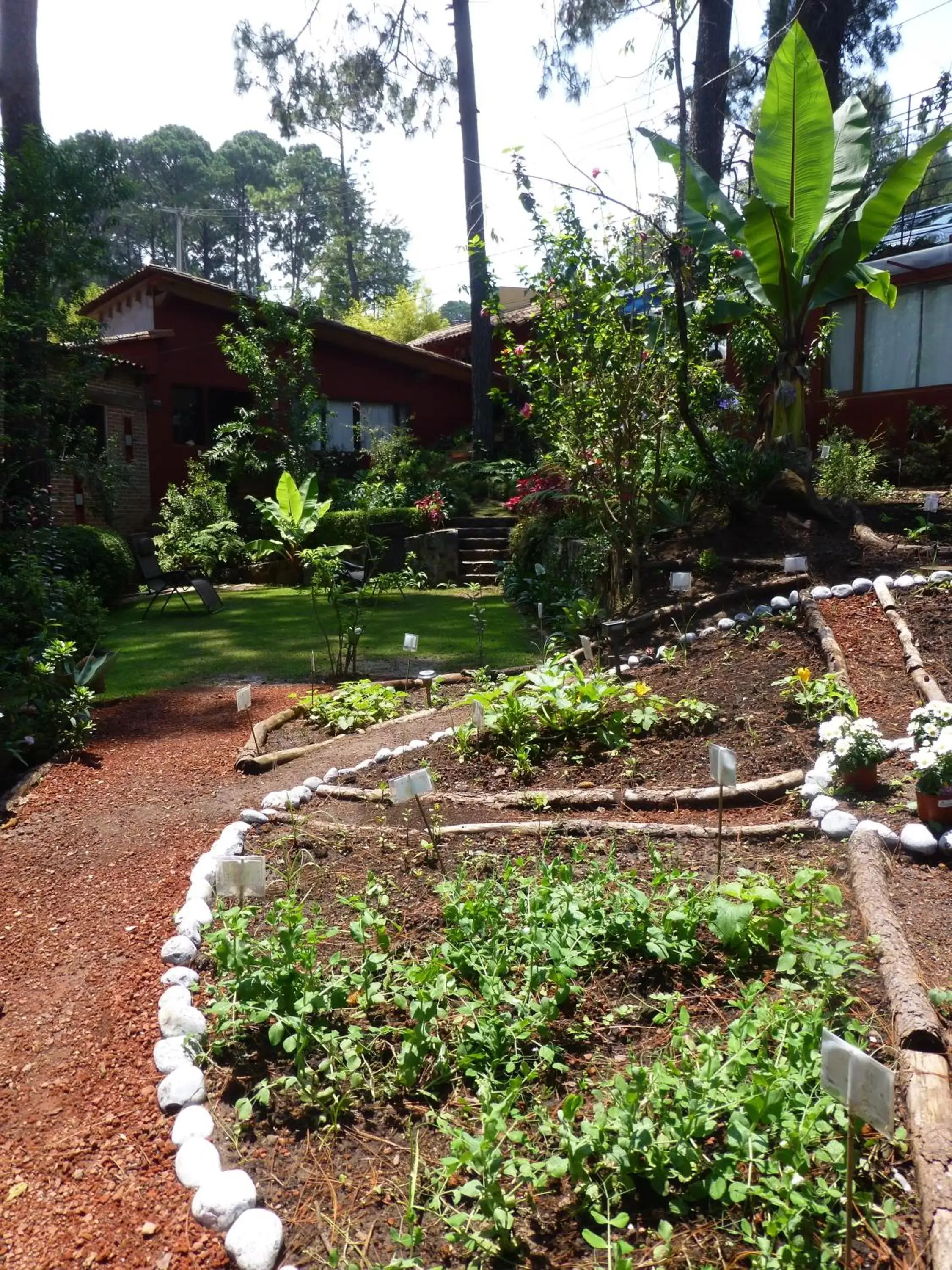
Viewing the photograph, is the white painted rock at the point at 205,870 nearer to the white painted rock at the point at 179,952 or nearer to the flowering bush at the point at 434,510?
the white painted rock at the point at 179,952

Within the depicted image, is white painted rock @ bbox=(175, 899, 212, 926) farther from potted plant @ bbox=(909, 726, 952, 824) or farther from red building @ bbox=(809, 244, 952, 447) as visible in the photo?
red building @ bbox=(809, 244, 952, 447)

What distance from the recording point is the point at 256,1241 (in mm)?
1877

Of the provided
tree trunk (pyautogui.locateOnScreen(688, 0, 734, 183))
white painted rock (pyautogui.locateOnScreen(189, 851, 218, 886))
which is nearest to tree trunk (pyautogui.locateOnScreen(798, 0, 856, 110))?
tree trunk (pyautogui.locateOnScreen(688, 0, 734, 183))

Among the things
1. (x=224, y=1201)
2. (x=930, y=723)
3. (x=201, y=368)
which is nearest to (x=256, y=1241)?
(x=224, y=1201)

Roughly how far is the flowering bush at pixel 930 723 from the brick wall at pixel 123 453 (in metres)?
13.6

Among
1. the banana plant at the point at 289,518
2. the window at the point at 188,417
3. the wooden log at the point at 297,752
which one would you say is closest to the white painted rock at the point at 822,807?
the wooden log at the point at 297,752

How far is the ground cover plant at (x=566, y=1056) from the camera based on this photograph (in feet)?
5.95

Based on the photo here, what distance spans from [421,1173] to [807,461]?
7329 millimetres

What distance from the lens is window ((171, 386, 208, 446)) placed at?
59.0ft

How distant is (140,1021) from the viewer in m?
2.70

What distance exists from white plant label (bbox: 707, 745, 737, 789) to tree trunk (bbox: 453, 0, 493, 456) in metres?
15.6

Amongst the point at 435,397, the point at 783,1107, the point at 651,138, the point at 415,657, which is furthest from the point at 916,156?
the point at 435,397

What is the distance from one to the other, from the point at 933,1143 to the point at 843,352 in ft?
43.4

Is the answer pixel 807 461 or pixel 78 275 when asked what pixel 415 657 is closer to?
pixel 807 461
